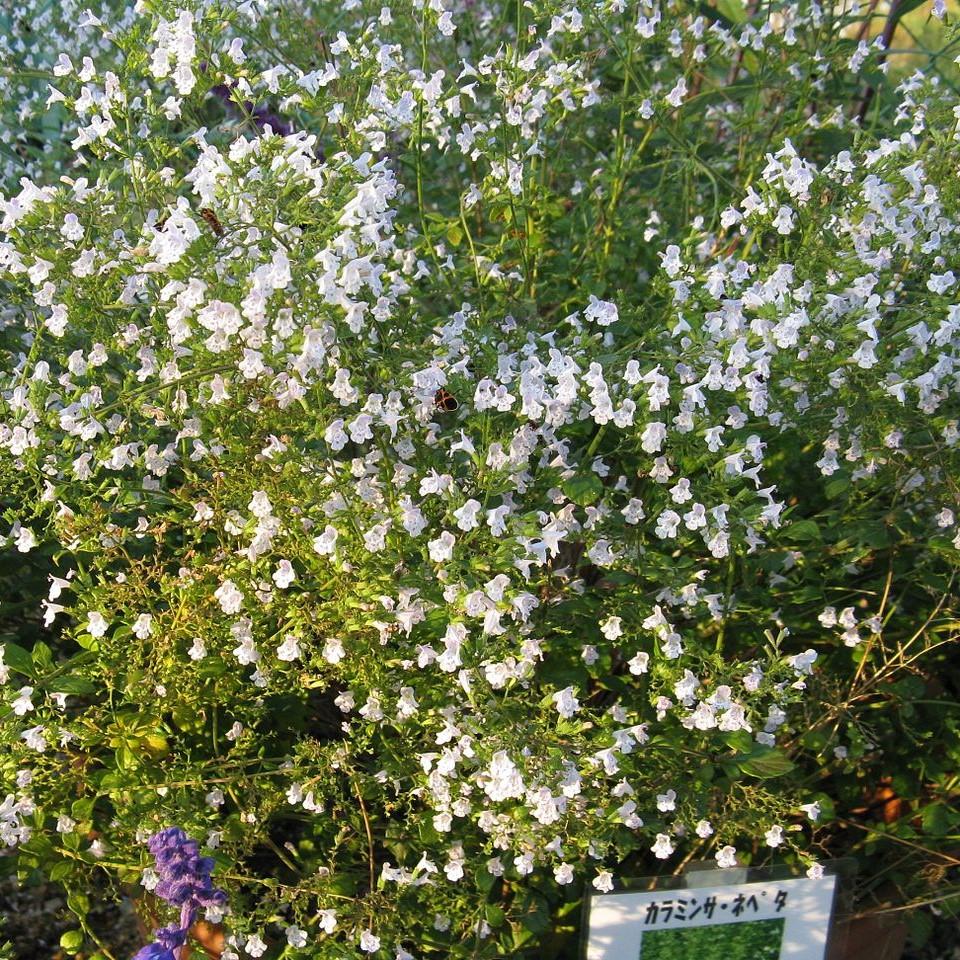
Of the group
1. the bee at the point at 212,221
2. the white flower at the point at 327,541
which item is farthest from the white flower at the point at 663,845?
the bee at the point at 212,221

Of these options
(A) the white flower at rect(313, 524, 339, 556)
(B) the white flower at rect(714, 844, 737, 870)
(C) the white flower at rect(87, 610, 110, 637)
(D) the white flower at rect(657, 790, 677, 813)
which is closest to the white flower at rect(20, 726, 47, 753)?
(C) the white flower at rect(87, 610, 110, 637)

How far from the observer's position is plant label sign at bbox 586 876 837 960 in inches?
69.2

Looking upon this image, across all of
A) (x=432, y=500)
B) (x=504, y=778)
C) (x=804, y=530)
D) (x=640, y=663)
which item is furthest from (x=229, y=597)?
(x=804, y=530)

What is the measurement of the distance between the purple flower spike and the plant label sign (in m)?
0.57

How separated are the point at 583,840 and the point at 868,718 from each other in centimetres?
78

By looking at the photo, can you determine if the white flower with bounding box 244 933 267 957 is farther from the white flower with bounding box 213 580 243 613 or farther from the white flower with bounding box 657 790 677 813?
the white flower with bounding box 657 790 677 813

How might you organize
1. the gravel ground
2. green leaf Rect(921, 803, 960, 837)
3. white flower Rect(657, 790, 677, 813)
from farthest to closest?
the gravel ground
green leaf Rect(921, 803, 960, 837)
white flower Rect(657, 790, 677, 813)

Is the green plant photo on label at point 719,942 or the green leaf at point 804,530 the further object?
the green plant photo on label at point 719,942

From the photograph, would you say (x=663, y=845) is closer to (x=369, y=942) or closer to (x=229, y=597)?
(x=369, y=942)

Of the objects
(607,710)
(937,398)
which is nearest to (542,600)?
(607,710)

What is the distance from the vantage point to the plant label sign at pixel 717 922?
1.76m

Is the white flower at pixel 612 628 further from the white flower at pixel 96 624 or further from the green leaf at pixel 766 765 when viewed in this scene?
the white flower at pixel 96 624

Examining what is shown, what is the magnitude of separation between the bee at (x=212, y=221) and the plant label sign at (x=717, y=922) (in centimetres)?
103

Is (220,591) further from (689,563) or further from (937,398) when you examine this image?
(937,398)
